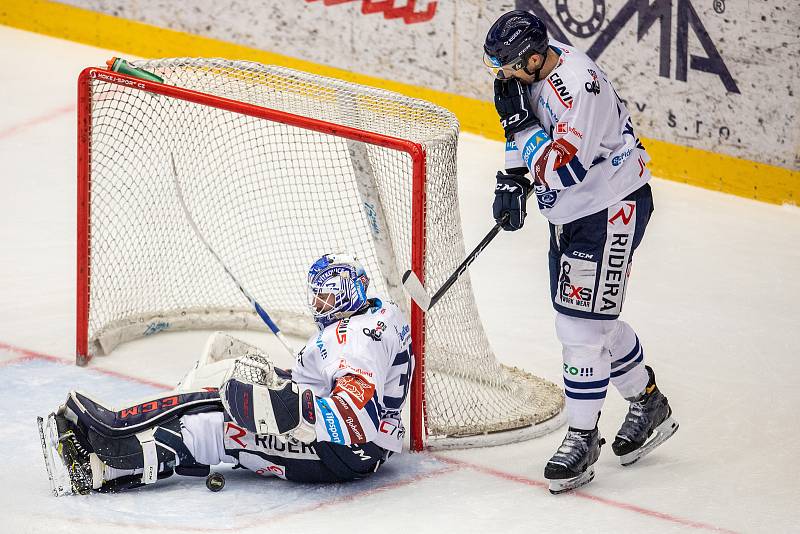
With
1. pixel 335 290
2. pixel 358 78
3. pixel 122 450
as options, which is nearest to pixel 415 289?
pixel 335 290

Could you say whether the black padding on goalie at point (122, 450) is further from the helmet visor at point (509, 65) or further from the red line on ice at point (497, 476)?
the helmet visor at point (509, 65)

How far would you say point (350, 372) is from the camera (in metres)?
4.47

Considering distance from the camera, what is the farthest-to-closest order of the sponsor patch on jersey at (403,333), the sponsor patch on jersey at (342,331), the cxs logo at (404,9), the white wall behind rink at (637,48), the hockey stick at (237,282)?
1. the cxs logo at (404,9)
2. the white wall behind rink at (637,48)
3. the hockey stick at (237,282)
4. the sponsor patch on jersey at (403,333)
5. the sponsor patch on jersey at (342,331)

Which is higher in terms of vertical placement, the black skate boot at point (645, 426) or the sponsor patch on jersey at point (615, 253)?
the sponsor patch on jersey at point (615, 253)

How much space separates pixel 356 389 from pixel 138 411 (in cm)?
71

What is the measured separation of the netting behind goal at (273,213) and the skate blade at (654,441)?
0.38 meters

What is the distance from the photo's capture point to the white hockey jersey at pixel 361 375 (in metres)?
4.45

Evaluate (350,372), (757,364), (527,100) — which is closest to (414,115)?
(527,100)

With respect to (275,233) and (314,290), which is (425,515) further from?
(275,233)

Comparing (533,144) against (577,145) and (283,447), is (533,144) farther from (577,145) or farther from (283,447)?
(283,447)

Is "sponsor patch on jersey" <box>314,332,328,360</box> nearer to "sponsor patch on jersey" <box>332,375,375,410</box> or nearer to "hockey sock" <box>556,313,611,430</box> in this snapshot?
"sponsor patch on jersey" <box>332,375,375,410</box>

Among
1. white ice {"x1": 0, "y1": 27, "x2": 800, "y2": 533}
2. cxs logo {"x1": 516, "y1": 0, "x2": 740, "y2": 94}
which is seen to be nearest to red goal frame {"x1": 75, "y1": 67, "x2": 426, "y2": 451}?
white ice {"x1": 0, "y1": 27, "x2": 800, "y2": 533}

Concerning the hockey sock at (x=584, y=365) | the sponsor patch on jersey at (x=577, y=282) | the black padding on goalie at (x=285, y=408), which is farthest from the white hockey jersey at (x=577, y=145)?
the black padding on goalie at (x=285, y=408)

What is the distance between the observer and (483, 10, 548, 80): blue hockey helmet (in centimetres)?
457
